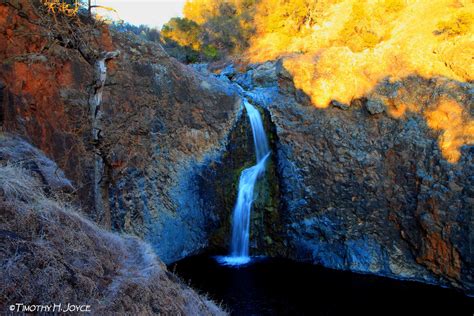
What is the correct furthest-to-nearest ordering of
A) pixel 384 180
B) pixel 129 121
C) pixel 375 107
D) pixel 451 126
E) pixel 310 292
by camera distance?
pixel 375 107 < pixel 384 180 < pixel 451 126 < pixel 129 121 < pixel 310 292

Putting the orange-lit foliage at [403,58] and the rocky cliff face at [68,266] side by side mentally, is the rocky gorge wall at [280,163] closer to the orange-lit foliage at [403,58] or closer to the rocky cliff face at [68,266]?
the orange-lit foliage at [403,58]

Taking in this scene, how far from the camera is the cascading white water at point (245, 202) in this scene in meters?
15.2

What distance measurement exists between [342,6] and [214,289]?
25423mm

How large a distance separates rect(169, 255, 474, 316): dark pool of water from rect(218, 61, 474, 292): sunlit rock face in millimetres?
771

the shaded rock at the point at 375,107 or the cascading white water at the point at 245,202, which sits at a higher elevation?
the shaded rock at the point at 375,107

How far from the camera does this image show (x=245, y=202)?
15.5m

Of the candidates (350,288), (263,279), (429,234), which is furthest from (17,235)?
(429,234)

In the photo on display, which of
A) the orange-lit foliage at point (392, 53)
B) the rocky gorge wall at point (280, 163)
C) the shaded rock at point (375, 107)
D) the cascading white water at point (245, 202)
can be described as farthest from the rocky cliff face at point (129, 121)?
the shaded rock at point (375, 107)

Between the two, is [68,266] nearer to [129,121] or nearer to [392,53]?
[129,121]

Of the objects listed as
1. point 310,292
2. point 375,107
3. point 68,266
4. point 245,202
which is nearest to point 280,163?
point 245,202

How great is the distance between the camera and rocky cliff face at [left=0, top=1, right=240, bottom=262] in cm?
1059

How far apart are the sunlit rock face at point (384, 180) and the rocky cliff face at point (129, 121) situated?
3.47 metres

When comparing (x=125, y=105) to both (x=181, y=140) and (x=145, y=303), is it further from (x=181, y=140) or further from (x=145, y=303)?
(x=145, y=303)

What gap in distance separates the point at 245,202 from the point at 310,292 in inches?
190
